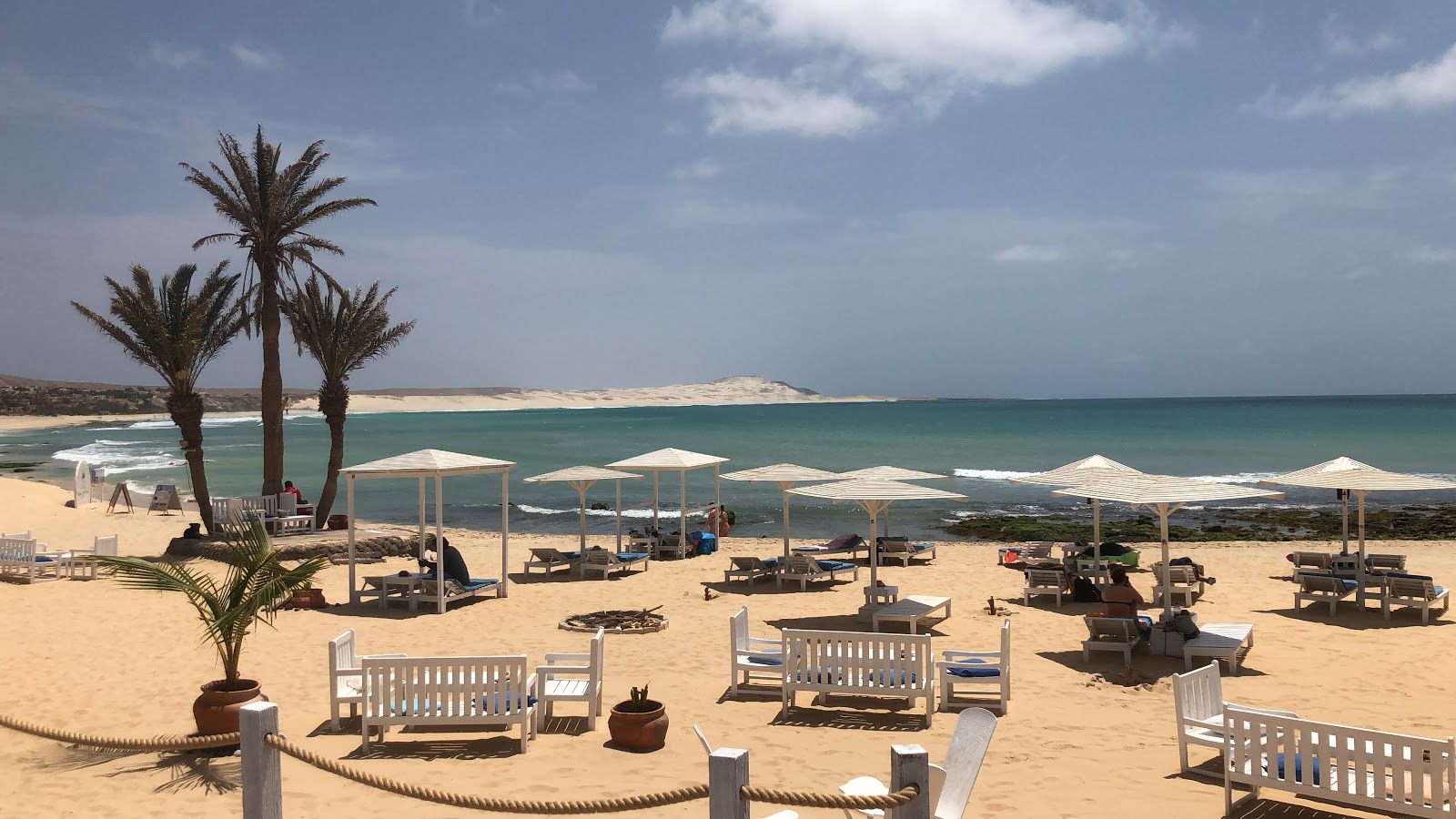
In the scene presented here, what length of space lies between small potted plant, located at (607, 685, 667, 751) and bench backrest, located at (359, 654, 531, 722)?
2.27 ft

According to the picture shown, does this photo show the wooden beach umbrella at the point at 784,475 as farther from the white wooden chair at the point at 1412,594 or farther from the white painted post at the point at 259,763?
the white painted post at the point at 259,763

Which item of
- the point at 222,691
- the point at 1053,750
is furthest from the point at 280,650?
the point at 1053,750

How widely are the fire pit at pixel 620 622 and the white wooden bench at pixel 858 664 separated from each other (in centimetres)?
376

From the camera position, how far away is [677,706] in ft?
26.8

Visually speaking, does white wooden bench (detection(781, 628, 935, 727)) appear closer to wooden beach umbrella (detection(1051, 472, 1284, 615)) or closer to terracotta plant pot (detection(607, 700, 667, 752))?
terracotta plant pot (detection(607, 700, 667, 752))

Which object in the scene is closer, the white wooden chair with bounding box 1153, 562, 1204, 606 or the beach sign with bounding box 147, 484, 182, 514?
the white wooden chair with bounding box 1153, 562, 1204, 606

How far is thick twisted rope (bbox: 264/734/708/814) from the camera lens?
12.5 ft

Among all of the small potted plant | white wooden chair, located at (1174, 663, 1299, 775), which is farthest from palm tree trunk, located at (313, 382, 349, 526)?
white wooden chair, located at (1174, 663, 1299, 775)

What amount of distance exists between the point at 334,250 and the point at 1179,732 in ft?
61.5

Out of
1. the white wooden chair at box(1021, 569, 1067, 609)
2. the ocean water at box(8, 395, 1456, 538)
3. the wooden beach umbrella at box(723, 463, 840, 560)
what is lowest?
the ocean water at box(8, 395, 1456, 538)

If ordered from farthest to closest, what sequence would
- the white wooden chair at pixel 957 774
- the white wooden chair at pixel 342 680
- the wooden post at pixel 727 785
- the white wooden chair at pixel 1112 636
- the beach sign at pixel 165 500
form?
Result: 1. the beach sign at pixel 165 500
2. the white wooden chair at pixel 1112 636
3. the white wooden chair at pixel 342 680
4. the white wooden chair at pixel 957 774
5. the wooden post at pixel 727 785

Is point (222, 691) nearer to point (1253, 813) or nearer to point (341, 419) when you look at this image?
point (1253, 813)

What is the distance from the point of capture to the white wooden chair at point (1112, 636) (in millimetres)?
Answer: 9664

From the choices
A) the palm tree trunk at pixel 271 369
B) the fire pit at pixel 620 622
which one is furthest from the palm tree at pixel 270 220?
the fire pit at pixel 620 622
